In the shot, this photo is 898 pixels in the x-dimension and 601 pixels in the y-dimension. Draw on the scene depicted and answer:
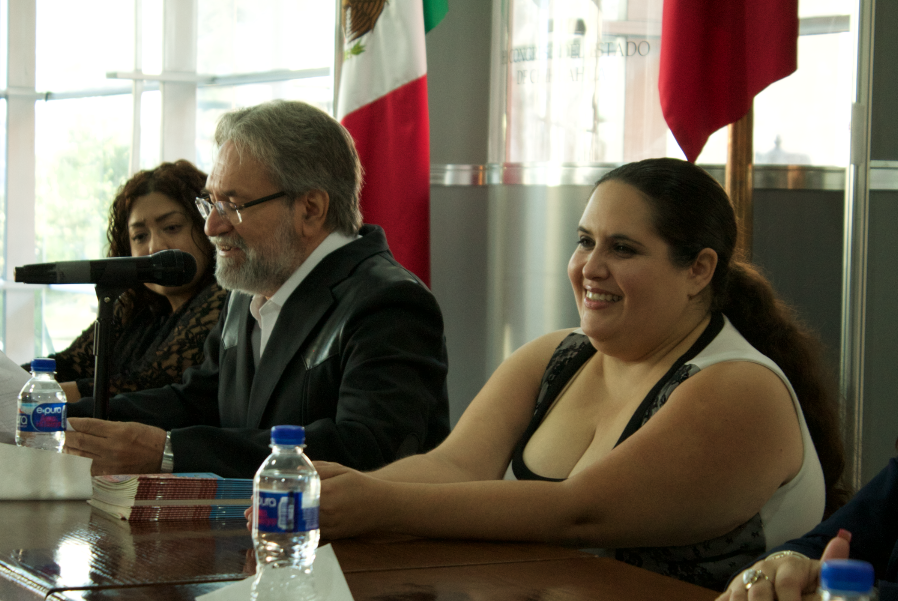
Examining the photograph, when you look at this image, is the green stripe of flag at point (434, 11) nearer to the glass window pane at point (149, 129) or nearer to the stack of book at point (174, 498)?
the stack of book at point (174, 498)

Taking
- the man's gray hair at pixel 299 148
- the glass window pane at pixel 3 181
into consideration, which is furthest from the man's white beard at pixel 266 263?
the glass window pane at pixel 3 181

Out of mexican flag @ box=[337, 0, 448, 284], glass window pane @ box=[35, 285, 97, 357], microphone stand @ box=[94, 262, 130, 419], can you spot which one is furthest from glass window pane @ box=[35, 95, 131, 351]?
microphone stand @ box=[94, 262, 130, 419]

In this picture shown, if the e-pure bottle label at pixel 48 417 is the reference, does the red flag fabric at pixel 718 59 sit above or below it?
above

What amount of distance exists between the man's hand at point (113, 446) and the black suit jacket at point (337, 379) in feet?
0.19

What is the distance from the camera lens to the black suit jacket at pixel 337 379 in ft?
6.26

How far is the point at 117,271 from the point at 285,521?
0.96 m

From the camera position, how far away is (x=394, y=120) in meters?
3.24

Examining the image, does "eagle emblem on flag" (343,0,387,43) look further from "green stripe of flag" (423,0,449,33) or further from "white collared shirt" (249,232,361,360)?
"white collared shirt" (249,232,361,360)

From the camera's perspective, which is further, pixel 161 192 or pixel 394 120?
pixel 394 120

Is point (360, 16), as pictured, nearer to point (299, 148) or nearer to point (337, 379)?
point (299, 148)

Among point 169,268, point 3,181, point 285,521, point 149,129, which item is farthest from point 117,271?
point 3,181

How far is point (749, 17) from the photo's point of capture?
2750 mm

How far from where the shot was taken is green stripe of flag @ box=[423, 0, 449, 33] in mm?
3309

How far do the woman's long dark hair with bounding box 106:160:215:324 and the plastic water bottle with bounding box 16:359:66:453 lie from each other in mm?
1080
